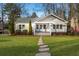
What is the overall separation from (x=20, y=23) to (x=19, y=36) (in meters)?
0.19

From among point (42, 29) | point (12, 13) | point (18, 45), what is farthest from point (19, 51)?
point (12, 13)

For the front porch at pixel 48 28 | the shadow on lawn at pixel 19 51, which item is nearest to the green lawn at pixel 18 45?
the shadow on lawn at pixel 19 51

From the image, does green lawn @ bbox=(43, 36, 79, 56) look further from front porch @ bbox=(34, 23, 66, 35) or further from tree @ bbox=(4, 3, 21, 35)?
tree @ bbox=(4, 3, 21, 35)

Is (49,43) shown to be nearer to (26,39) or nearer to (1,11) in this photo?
(26,39)

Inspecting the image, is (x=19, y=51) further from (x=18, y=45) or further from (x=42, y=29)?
(x=42, y=29)

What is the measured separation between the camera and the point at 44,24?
6684mm

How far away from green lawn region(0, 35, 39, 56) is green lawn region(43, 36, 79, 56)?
0.68 ft

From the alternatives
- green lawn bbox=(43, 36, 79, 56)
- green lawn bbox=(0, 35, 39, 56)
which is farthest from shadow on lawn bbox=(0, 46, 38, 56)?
green lawn bbox=(43, 36, 79, 56)

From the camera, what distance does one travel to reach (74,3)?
6613mm

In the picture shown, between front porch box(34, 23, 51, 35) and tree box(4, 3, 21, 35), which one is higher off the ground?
tree box(4, 3, 21, 35)

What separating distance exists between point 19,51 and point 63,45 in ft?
2.12

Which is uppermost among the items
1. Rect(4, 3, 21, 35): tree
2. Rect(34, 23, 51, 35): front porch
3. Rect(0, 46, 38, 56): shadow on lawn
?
Rect(4, 3, 21, 35): tree

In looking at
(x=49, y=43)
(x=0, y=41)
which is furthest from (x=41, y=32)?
(x=0, y=41)

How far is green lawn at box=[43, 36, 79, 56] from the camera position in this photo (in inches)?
258
